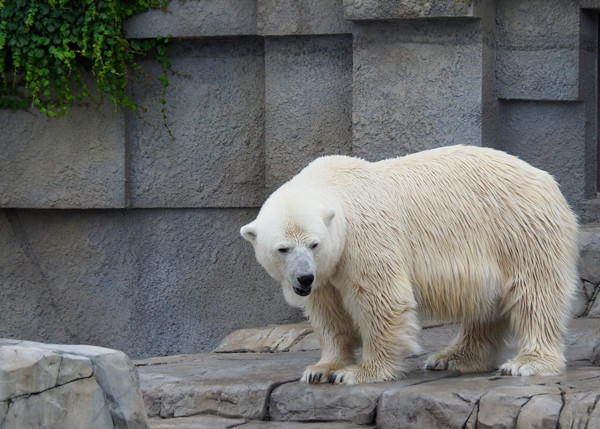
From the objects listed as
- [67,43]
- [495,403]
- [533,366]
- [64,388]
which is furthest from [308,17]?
[64,388]

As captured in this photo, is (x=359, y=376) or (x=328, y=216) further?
(x=359, y=376)

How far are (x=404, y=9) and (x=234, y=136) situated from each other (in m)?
1.65

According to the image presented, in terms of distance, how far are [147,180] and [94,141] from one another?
1.51ft

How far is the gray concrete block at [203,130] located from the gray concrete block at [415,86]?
3.18ft

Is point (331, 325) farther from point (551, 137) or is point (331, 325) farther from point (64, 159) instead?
point (64, 159)

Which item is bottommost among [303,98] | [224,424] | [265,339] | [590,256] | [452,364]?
[265,339]

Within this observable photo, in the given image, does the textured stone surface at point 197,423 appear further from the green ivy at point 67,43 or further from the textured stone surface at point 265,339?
the green ivy at point 67,43

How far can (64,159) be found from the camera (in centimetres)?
699

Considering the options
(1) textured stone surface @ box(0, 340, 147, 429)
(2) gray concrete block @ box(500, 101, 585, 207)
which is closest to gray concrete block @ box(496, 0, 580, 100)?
(2) gray concrete block @ box(500, 101, 585, 207)

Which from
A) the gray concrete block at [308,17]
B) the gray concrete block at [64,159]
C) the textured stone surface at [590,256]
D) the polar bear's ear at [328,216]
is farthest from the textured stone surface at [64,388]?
the gray concrete block at [64,159]

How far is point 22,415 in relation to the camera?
10.5ft

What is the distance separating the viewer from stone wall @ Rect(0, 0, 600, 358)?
244 inches

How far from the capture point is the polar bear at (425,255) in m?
4.34

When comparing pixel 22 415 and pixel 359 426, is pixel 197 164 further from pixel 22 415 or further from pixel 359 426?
pixel 22 415
